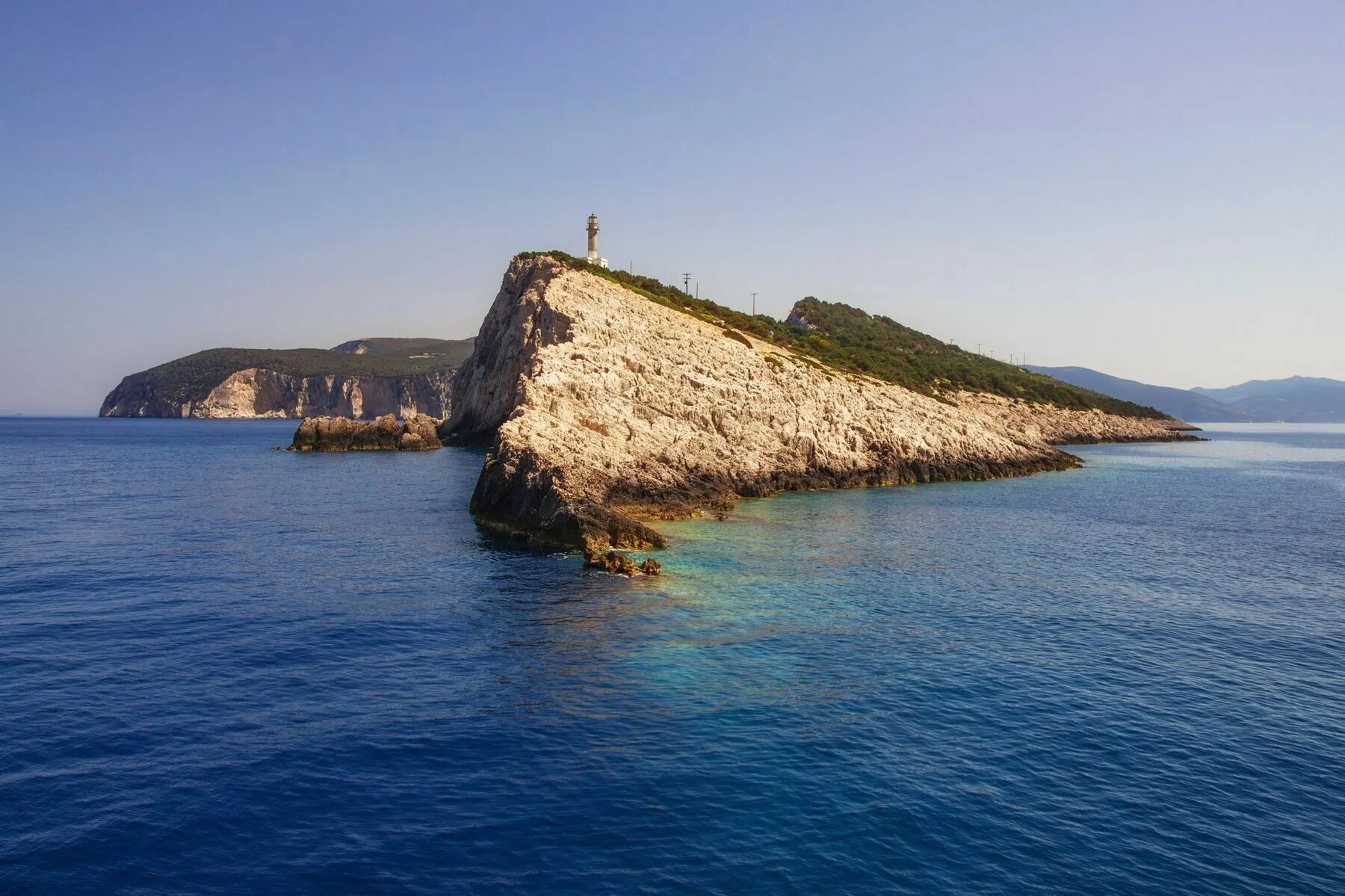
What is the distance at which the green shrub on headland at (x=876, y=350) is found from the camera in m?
91.0

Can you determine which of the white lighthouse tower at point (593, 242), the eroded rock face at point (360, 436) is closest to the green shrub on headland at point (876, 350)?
the white lighthouse tower at point (593, 242)

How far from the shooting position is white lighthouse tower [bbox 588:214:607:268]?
100 meters

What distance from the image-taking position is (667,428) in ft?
193

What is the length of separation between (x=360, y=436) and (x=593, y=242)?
41201mm

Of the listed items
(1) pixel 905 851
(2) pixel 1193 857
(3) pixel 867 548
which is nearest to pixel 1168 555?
(3) pixel 867 548

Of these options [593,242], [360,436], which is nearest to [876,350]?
[593,242]

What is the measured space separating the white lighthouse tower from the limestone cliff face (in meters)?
8.08

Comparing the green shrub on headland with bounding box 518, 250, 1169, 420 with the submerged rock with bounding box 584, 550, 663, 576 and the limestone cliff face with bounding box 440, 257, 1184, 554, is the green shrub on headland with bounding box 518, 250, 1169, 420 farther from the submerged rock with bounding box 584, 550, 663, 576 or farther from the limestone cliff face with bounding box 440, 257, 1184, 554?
the submerged rock with bounding box 584, 550, 663, 576

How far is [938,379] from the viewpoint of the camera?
124m

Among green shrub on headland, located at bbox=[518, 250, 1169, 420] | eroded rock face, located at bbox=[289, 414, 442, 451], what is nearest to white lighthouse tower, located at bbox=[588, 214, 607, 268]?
green shrub on headland, located at bbox=[518, 250, 1169, 420]

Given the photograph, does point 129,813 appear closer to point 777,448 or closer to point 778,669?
point 778,669

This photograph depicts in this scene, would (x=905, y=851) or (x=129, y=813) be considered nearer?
(x=905, y=851)

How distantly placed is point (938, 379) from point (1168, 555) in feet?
281

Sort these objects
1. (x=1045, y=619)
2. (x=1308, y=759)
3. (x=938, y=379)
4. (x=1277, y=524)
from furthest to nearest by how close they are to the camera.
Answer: (x=938, y=379)
(x=1277, y=524)
(x=1045, y=619)
(x=1308, y=759)
